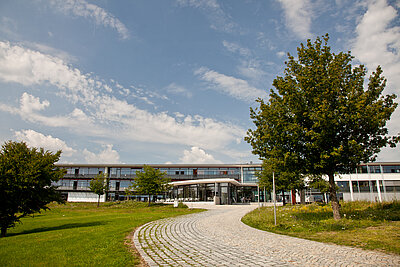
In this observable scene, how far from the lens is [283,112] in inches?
536

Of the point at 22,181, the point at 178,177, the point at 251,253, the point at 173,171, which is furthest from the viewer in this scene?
the point at 173,171

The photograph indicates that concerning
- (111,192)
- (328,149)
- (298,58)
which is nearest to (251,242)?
(328,149)

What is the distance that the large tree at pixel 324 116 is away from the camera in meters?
11.9

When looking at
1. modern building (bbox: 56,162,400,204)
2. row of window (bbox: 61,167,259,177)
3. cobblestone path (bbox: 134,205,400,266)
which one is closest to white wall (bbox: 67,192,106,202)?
modern building (bbox: 56,162,400,204)

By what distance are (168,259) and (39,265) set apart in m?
3.21

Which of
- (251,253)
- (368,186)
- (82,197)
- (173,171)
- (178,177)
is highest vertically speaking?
(173,171)

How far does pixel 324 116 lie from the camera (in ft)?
37.9

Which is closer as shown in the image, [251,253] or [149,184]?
[251,253]

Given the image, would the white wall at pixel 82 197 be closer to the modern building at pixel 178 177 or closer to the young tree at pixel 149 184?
the modern building at pixel 178 177

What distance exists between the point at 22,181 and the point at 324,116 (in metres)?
16.5

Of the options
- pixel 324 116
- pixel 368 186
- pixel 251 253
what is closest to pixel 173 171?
pixel 368 186

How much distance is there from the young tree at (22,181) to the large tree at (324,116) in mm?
13113

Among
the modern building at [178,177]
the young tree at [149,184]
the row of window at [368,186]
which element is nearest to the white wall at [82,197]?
the modern building at [178,177]

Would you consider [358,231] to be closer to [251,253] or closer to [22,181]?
[251,253]
